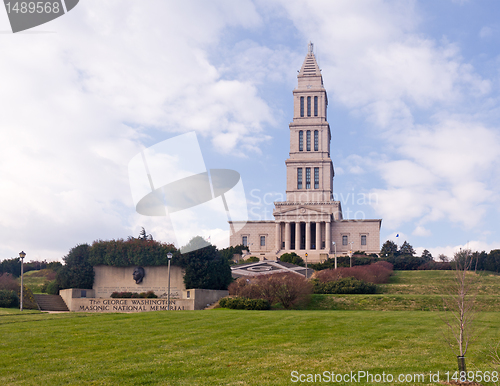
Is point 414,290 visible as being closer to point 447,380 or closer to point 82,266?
point 82,266

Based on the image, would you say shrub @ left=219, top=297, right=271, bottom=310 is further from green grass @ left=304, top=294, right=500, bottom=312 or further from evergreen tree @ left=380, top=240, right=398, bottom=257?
evergreen tree @ left=380, top=240, right=398, bottom=257

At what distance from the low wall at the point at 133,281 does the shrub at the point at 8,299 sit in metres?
6.78

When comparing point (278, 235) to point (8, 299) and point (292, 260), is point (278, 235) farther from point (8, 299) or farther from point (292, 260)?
point (8, 299)

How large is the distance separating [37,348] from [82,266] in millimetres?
25076

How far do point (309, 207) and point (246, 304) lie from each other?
232 ft

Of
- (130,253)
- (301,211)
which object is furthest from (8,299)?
(301,211)

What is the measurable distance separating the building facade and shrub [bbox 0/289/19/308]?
61.1m

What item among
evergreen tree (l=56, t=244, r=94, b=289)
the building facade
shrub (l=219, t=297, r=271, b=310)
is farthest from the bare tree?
the building facade

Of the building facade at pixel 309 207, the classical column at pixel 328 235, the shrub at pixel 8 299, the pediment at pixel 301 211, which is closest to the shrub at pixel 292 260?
the building facade at pixel 309 207

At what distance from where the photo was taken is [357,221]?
9856 cm

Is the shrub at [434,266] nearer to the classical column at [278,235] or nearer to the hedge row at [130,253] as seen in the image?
the classical column at [278,235]

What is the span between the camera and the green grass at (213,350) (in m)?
9.68

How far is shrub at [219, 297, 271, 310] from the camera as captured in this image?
88.8 feet

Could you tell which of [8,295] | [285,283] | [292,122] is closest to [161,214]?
[285,283]
